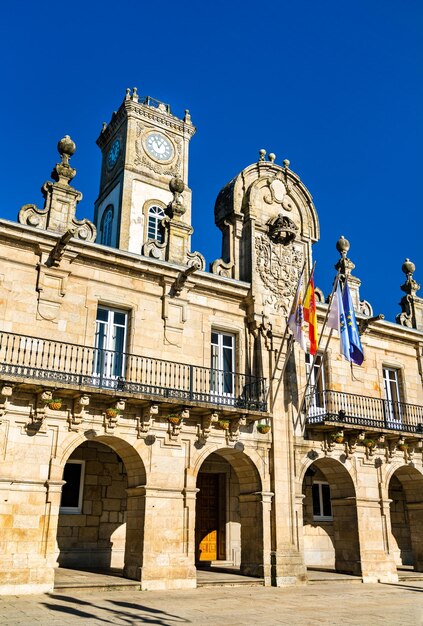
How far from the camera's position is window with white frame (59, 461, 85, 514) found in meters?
15.4

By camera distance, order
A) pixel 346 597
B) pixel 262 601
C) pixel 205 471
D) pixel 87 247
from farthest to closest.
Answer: pixel 205 471 → pixel 87 247 → pixel 346 597 → pixel 262 601

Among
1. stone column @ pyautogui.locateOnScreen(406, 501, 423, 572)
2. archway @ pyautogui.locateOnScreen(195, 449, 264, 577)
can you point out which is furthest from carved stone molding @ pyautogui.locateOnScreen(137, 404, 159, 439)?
stone column @ pyautogui.locateOnScreen(406, 501, 423, 572)

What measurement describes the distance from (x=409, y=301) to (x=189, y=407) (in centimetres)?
1180

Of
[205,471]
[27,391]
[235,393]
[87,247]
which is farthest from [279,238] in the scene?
[27,391]

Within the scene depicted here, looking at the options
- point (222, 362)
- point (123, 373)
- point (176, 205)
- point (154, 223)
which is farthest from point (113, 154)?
point (123, 373)

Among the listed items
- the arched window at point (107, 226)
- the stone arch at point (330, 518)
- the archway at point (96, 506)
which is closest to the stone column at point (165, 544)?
the archway at point (96, 506)

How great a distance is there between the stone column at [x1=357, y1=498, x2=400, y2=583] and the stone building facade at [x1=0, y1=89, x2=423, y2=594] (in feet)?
0.22

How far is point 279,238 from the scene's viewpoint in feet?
61.8

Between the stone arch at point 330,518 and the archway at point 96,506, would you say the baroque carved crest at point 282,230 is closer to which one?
the stone arch at point 330,518

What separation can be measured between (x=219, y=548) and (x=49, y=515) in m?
7.38

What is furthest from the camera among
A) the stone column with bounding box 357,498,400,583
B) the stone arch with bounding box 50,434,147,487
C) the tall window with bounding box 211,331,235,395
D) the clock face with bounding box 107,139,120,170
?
the clock face with bounding box 107,139,120,170

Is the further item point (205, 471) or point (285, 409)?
point (205, 471)

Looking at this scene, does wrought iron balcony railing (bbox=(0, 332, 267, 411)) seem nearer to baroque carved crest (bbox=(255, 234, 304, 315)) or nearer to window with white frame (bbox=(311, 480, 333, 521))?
baroque carved crest (bbox=(255, 234, 304, 315))

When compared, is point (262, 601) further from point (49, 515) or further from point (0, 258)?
point (0, 258)
